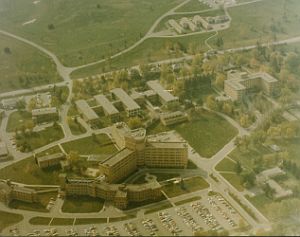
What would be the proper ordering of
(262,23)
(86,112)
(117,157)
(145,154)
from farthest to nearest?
(262,23), (86,112), (145,154), (117,157)

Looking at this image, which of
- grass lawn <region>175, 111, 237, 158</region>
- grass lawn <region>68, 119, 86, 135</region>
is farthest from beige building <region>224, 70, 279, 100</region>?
grass lawn <region>68, 119, 86, 135</region>

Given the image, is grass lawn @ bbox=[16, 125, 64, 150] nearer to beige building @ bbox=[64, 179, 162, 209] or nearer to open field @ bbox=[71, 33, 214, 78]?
beige building @ bbox=[64, 179, 162, 209]

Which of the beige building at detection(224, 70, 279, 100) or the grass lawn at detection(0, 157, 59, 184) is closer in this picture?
the grass lawn at detection(0, 157, 59, 184)

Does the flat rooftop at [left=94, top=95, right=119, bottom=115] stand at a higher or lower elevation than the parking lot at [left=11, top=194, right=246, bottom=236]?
higher

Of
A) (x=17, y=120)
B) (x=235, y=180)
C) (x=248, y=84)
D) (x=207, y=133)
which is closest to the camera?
(x=235, y=180)

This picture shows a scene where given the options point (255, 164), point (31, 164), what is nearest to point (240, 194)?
point (255, 164)

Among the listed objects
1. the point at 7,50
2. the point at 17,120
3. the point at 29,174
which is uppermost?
the point at 7,50

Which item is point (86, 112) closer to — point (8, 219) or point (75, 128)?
point (75, 128)

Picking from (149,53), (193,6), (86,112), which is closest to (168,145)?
(86,112)
